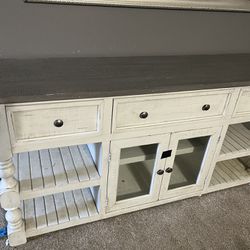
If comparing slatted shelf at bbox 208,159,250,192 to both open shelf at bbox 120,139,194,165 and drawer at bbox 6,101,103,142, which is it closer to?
open shelf at bbox 120,139,194,165

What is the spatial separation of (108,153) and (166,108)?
0.35 meters

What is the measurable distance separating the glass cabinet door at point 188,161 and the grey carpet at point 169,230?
0.40 feet

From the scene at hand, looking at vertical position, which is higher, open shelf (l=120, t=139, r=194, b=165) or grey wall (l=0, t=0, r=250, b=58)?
grey wall (l=0, t=0, r=250, b=58)

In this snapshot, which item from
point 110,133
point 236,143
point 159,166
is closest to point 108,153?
point 110,133

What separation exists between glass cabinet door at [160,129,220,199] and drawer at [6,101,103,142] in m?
0.46

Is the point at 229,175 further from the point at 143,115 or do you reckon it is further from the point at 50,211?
the point at 50,211

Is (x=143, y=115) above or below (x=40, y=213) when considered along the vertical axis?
above

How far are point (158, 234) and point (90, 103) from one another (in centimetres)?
86

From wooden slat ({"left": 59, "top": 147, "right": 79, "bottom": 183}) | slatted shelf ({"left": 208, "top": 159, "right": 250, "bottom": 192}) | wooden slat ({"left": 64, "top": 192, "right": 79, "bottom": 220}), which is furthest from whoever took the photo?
slatted shelf ({"left": 208, "top": 159, "right": 250, "bottom": 192})

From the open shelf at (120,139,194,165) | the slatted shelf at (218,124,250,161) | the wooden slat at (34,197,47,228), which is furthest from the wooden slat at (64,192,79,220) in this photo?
the slatted shelf at (218,124,250,161)

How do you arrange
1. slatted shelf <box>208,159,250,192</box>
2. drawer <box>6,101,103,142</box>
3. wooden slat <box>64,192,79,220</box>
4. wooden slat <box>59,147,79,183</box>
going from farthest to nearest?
slatted shelf <box>208,159,250,192</box> < wooden slat <box>64,192,79,220</box> < wooden slat <box>59,147,79,183</box> < drawer <box>6,101,103,142</box>

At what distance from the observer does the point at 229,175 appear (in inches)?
73.6

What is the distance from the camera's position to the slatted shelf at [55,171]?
1268 mm

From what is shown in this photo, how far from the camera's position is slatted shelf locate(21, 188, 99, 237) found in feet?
4.52
